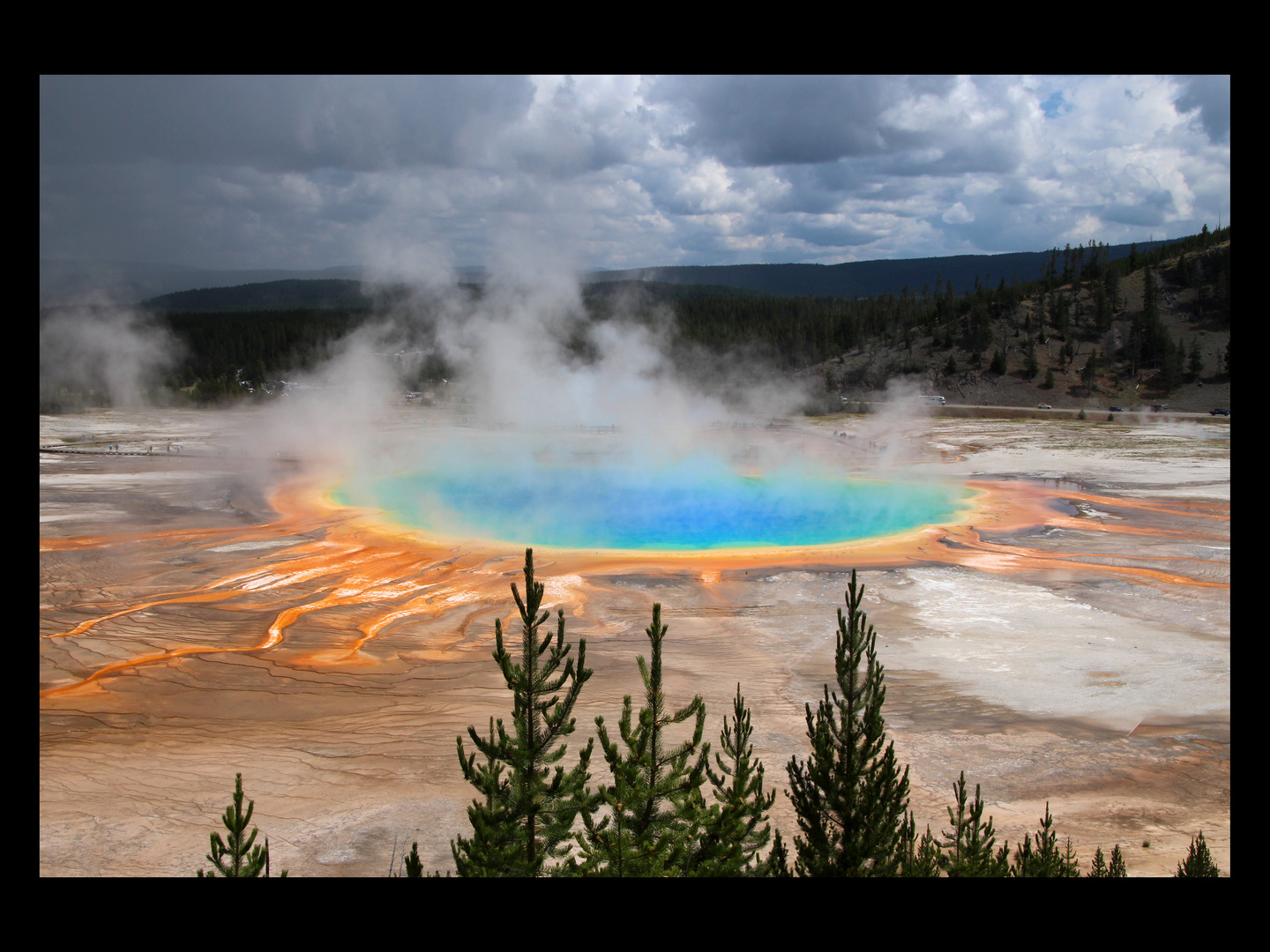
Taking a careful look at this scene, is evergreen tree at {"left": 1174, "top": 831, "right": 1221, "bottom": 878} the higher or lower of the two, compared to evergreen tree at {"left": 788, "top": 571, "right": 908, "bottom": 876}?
lower

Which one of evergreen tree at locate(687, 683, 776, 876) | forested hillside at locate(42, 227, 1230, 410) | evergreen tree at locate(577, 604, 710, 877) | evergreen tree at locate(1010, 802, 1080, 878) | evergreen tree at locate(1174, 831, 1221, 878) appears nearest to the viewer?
evergreen tree at locate(577, 604, 710, 877)

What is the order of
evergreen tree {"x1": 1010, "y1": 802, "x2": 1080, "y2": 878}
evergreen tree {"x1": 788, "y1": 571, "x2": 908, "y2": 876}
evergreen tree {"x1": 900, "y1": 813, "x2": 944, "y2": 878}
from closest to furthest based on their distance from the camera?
1. evergreen tree {"x1": 788, "y1": 571, "x2": 908, "y2": 876}
2. evergreen tree {"x1": 900, "y1": 813, "x2": 944, "y2": 878}
3. evergreen tree {"x1": 1010, "y1": 802, "x2": 1080, "y2": 878}

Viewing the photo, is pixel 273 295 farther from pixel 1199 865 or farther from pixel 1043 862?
pixel 1199 865

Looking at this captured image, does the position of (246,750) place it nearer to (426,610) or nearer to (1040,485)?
(426,610)

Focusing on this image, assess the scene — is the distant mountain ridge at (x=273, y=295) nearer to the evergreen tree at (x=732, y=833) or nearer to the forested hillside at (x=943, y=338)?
the forested hillside at (x=943, y=338)

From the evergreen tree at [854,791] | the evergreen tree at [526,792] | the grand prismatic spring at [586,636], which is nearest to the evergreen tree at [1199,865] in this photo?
the grand prismatic spring at [586,636]

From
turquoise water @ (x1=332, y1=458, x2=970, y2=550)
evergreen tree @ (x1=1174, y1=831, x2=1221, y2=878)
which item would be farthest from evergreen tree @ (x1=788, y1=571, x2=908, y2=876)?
turquoise water @ (x1=332, y1=458, x2=970, y2=550)

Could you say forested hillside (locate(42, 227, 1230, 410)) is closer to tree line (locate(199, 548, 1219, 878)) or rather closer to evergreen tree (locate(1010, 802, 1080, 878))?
evergreen tree (locate(1010, 802, 1080, 878))

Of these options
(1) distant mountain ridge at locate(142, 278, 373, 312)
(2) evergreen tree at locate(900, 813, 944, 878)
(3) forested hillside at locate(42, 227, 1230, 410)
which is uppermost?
(1) distant mountain ridge at locate(142, 278, 373, 312)

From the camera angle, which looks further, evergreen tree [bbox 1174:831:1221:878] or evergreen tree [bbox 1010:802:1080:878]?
evergreen tree [bbox 1174:831:1221:878]
